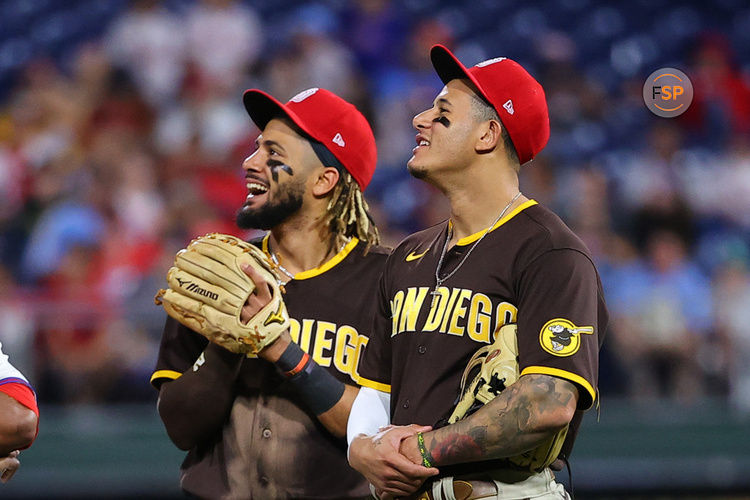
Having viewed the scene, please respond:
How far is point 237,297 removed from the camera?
287 cm

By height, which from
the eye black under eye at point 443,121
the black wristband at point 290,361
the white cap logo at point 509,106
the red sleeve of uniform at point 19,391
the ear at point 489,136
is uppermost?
the white cap logo at point 509,106

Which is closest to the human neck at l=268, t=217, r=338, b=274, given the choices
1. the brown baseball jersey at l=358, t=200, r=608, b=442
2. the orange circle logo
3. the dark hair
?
the brown baseball jersey at l=358, t=200, r=608, b=442

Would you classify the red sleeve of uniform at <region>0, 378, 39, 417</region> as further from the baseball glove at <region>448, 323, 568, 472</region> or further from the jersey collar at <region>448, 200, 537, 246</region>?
the jersey collar at <region>448, 200, 537, 246</region>

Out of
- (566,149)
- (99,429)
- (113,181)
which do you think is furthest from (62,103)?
(566,149)

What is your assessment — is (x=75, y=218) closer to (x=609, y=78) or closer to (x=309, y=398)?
(x=309, y=398)

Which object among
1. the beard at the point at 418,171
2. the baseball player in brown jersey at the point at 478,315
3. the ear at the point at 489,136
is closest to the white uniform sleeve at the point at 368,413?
the baseball player in brown jersey at the point at 478,315

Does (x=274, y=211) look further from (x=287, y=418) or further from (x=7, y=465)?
(x=7, y=465)

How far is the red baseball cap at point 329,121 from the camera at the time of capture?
3314 mm

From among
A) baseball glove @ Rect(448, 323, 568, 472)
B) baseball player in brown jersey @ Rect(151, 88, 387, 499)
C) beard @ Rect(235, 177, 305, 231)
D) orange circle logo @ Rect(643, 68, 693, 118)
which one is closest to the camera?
baseball glove @ Rect(448, 323, 568, 472)

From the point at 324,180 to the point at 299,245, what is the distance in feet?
0.76

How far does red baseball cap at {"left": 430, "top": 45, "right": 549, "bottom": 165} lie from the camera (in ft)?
A: 9.14

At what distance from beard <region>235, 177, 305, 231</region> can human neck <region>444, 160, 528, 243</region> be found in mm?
644

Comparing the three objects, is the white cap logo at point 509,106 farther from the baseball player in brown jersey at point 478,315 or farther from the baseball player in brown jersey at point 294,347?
the baseball player in brown jersey at point 294,347

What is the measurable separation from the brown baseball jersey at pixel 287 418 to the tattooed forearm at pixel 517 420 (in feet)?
2.45
